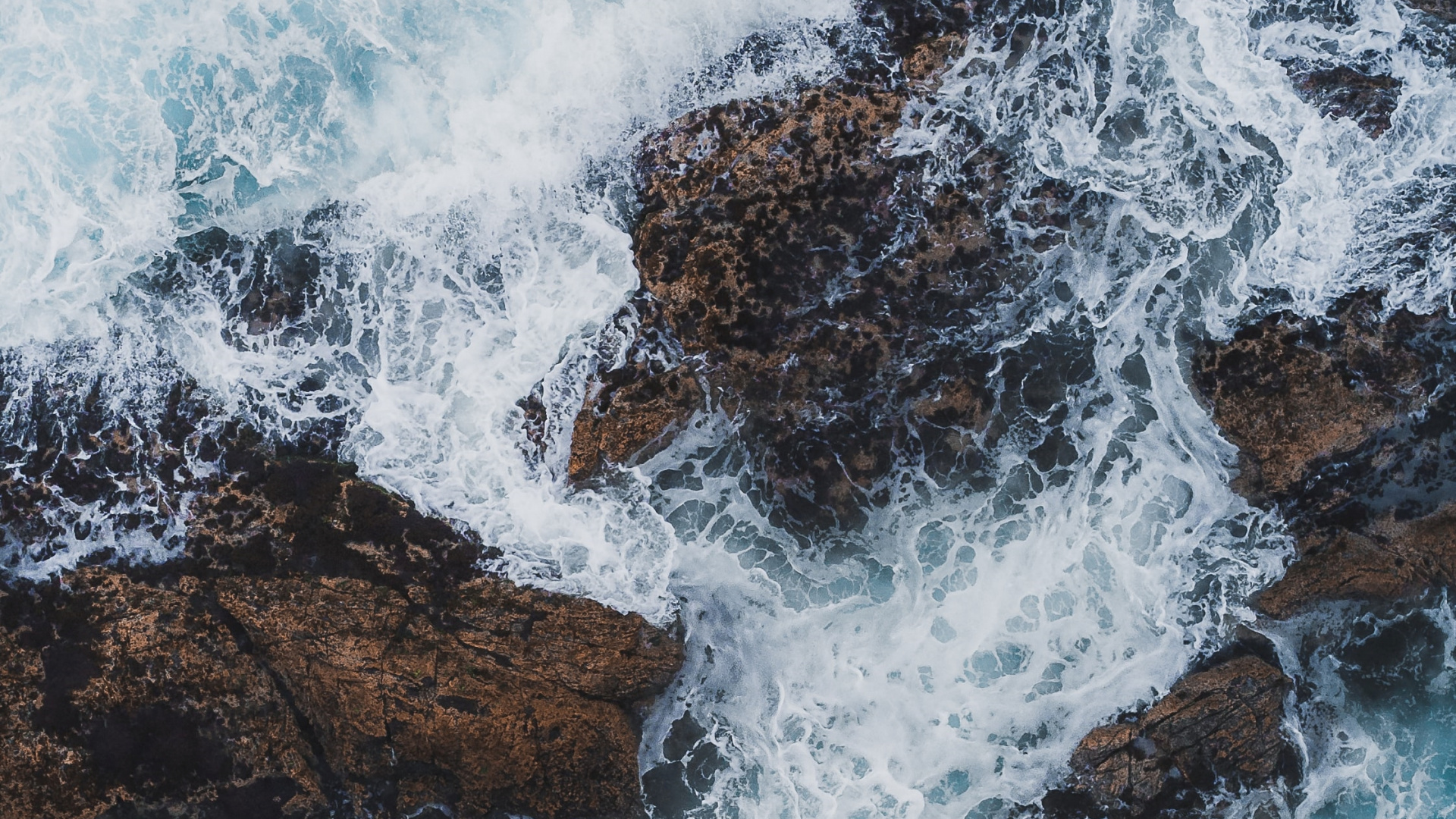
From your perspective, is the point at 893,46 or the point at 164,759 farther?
the point at 893,46

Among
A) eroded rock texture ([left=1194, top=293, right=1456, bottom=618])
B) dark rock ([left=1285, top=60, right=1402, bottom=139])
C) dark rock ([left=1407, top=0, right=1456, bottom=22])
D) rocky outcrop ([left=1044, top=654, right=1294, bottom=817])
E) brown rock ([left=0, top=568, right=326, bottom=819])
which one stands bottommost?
rocky outcrop ([left=1044, top=654, right=1294, bottom=817])

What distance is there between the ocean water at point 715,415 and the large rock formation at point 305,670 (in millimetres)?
1098

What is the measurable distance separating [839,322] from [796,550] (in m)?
3.90

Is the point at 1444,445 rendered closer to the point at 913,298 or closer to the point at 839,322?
the point at 913,298

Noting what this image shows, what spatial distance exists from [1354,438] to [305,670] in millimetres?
17060

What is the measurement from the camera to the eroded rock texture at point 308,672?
1288 cm

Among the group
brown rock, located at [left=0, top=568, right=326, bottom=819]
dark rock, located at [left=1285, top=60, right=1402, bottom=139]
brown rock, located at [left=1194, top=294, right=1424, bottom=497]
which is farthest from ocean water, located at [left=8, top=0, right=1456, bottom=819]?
brown rock, located at [left=0, top=568, right=326, bottom=819]

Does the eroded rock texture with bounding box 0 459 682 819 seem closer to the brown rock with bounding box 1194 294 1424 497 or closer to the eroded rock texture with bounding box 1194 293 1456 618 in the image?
the brown rock with bounding box 1194 294 1424 497

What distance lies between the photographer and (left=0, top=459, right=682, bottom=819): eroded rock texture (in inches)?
507

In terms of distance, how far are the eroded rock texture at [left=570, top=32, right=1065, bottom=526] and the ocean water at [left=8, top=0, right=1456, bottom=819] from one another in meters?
0.47

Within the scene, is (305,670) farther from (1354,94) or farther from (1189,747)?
(1354,94)

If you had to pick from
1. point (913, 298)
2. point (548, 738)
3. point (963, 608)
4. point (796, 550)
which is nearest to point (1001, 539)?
point (963, 608)

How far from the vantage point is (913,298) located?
13.8 meters

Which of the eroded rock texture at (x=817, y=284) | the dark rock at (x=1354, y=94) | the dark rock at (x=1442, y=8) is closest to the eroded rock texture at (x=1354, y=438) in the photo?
the dark rock at (x=1354, y=94)
